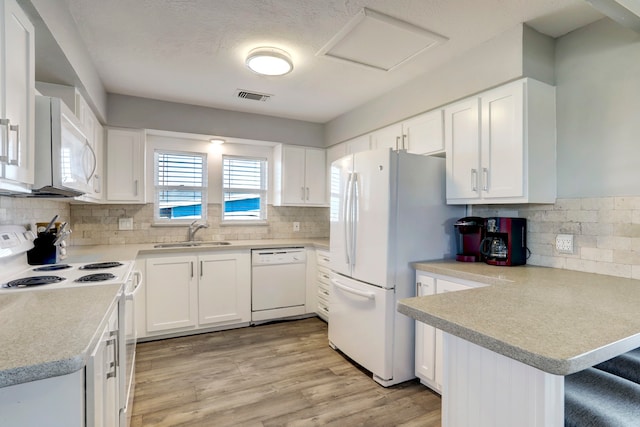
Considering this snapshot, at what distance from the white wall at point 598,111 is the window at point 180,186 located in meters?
3.45

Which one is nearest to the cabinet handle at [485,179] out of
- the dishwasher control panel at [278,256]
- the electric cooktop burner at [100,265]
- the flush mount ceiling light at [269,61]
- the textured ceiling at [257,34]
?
the textured ceiling at [257,34]

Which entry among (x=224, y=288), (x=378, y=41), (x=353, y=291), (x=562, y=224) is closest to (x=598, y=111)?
(x=562, y=224)

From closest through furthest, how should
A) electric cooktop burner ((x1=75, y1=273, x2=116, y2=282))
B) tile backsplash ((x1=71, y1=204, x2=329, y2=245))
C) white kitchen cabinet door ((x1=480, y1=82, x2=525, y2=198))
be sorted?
1. electric cooktop burner ((x1=75, y1=273, x2=116, y2=282))
2. white kitchen cabinet door ((x1=480, y1=82, x2=525, y2=198))
3. tile backsplash ((x1=71, y1=204, x2=329, y2=245))

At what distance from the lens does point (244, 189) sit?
13.5 ft

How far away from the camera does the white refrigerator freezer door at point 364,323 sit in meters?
2.36

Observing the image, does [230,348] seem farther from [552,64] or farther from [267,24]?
[552,64]

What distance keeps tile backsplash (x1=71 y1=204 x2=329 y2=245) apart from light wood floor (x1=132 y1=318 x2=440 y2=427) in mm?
1156

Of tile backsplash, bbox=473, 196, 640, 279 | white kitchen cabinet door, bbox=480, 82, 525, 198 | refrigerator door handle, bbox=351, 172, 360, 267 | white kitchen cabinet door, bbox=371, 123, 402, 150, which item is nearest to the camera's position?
tile backsplash, bbox=473, 196, 640, 279

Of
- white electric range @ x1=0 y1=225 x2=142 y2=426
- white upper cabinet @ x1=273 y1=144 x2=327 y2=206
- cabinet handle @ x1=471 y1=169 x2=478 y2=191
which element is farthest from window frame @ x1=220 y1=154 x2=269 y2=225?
cabinet handle @ x1=471 y1=169 x2=478 y2=191

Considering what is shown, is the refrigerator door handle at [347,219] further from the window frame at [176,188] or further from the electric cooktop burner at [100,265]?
the window frame at [176,188]

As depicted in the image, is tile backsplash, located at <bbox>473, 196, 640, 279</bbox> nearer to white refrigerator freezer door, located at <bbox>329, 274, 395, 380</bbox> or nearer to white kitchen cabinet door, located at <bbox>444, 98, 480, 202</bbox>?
A: white kitchen cabinet door, located at <bbox>444, 98, 480, 202</bbox>

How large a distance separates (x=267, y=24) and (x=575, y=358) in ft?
7.06

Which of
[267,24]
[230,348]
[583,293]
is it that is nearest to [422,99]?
[267,24]

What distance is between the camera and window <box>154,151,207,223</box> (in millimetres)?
3705
